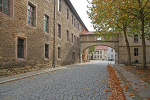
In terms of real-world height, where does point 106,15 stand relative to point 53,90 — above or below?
above

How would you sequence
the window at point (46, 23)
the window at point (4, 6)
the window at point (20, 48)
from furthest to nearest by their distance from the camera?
1. the window at point (46, 23)
2. the window at point (20, 48)
3. the window at point (4, 6)

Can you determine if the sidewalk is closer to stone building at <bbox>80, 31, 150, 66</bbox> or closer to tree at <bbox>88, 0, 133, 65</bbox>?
tree at <bbox>88, 0, 133, 65</bbox>

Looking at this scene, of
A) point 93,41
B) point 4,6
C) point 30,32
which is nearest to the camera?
point 4,6

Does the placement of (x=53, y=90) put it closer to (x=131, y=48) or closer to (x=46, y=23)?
(x=46, y=23)

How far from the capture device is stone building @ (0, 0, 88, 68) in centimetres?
914

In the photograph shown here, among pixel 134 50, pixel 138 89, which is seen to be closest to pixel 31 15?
pixel 138 89

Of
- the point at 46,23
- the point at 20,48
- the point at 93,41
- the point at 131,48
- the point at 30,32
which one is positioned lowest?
the point at 20,48

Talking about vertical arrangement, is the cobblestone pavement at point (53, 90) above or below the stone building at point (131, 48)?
below

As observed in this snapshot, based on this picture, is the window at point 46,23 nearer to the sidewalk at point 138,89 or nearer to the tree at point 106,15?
the tree at point 106,15

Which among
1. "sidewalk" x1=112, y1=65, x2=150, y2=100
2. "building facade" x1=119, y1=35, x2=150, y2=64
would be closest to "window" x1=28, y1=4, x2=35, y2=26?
"sidewalk" x1=112, y1=65, x2=150, y2=100

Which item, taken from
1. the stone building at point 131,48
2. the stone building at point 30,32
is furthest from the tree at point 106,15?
the stone building at point 131,48

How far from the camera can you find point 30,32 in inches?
469

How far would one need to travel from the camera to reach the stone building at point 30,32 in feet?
30.0

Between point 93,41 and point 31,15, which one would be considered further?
point 93,41
